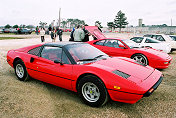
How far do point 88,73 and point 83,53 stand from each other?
0.77m

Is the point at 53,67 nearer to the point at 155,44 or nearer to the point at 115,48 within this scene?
the point at 115,48

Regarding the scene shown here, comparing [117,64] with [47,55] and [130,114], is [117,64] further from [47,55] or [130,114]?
[47,55]

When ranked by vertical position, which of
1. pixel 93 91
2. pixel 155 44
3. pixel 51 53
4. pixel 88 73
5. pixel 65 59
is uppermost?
pixel 155 44

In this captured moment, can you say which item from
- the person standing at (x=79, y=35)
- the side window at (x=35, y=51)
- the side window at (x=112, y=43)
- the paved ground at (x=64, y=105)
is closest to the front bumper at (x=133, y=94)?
the paved ground at (x=64, y=105)

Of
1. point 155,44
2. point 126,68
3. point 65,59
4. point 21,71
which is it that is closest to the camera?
point 126,68

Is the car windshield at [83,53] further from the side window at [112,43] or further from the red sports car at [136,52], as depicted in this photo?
the side window at [112,43]

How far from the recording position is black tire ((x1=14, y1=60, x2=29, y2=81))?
14.3 ft

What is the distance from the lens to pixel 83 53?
3709 mm

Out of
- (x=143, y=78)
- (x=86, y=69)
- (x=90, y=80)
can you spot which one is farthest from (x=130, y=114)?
(x=86, y=69)

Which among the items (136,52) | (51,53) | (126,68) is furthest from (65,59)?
(136,52)

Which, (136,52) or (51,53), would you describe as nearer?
(51,53)

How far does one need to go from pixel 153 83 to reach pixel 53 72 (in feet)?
6.86

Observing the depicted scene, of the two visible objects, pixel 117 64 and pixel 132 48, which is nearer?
pixel 117 64

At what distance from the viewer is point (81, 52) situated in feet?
12.2
